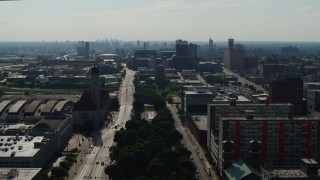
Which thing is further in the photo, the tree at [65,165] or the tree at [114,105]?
the tree at [114,105]

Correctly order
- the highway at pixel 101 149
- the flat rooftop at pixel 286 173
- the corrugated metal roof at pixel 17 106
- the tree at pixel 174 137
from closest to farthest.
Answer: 1. the flat rooftop at pixel 286 173
2. the highway at pixel 101 149
3. the tree at pixel 174 137
4. the corrugated metal roof at pixel 17 106

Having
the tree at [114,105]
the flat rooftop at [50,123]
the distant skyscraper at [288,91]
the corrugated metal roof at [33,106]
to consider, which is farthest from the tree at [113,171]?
the tree at [114,105]

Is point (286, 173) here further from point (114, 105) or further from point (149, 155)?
point (114, 105)

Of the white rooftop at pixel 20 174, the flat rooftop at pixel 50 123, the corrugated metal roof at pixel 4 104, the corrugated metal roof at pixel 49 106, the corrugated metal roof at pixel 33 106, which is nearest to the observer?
the white rooftop at pixel 20 174

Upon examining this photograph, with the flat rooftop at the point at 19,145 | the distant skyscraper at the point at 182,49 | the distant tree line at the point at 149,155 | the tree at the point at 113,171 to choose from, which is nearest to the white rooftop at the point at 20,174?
the flat rooftop at the point at 19,145

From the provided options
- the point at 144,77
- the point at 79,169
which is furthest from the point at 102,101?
the point at 144,77

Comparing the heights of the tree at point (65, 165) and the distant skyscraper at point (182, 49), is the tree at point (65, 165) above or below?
below

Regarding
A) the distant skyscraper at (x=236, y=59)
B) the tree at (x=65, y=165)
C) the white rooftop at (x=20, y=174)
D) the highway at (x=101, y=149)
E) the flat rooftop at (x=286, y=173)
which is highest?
the distant skyscraper at (x=236, y=59)

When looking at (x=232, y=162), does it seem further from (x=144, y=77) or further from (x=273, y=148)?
(x=144, y=77)

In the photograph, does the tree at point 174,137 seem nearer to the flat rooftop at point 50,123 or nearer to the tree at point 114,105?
the flat rooftop at point 50,123

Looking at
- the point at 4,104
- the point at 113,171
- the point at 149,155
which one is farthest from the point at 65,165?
the point at 4,104

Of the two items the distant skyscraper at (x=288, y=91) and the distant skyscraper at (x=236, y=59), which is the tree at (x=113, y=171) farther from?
the distant skyscraper at (x=236, y=59)
